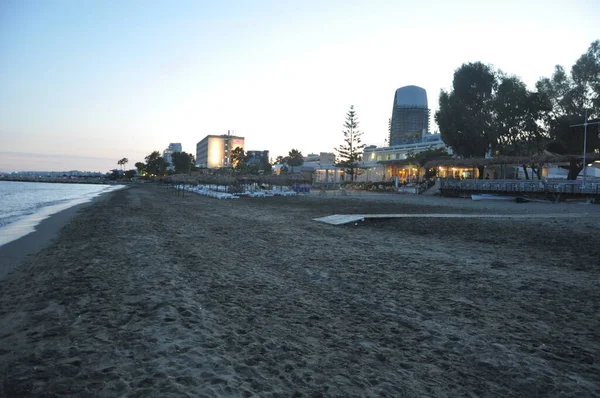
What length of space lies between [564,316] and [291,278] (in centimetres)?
351

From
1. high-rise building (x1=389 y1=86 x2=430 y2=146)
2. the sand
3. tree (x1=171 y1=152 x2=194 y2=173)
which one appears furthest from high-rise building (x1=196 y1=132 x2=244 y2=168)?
the sand

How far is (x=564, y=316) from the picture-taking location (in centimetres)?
390

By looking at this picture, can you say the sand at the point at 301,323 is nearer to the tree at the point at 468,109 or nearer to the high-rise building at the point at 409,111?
the tree at the point at 468,109

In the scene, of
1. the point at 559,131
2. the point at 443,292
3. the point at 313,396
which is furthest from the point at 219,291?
the point at 559,131

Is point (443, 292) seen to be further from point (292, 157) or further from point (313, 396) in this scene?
point (292, 157)

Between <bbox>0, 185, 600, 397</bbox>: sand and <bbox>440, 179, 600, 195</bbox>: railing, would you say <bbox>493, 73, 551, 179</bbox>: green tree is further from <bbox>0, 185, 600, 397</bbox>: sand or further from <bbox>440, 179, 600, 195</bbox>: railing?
<bbox>0, 185, 600, 397</bbox>: sand

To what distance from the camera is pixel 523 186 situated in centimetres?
2856

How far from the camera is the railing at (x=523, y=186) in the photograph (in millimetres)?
25114

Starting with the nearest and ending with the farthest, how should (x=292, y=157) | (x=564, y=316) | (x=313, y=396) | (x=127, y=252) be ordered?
(x=313, y=396) < (x=564, y=316) < (x=127, y=252) < (x=292, y=157)

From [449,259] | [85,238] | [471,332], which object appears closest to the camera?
[471,332]

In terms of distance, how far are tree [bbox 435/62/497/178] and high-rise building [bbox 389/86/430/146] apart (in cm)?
9641

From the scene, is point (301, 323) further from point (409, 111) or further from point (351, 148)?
point (409, 111)

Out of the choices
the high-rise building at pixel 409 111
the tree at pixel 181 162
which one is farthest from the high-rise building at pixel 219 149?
the high-rise building at pixel 409 111

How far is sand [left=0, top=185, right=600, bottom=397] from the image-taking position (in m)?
2.57
